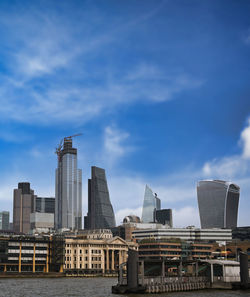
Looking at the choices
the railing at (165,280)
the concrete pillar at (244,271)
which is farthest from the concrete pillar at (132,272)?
the concrete pillar at (244,271)

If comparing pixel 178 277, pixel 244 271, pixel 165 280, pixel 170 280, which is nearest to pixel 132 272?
pixel 165 280

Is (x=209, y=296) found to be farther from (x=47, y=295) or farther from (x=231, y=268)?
(x=47, y=295)

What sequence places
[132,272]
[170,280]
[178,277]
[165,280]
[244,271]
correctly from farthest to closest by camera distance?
[244,271], [178,277], [170,280], [165,280], [132,272]

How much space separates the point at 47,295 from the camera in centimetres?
11031

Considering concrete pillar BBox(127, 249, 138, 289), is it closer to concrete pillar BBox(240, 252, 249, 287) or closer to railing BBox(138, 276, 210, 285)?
railing BBox(138, 276, 210, 285)

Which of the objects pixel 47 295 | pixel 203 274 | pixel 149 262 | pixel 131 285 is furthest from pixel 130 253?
pixel 203 274

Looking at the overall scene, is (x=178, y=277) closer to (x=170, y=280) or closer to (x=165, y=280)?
(x=170, y=280)

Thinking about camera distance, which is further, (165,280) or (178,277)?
(178,277)

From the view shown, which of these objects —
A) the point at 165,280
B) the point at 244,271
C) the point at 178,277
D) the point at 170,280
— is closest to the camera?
the point at 165,280

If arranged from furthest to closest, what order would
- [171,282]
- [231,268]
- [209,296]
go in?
1. [231,268]
2. [171,282]
3. [209,296]

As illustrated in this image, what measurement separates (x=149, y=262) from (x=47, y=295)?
26.0m

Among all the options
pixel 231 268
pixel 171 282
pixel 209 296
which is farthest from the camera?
pixel 231 268

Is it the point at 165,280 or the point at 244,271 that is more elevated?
the point at 244,271

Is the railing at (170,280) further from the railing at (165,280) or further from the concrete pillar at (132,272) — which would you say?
the concrete pillar at (132,272)
